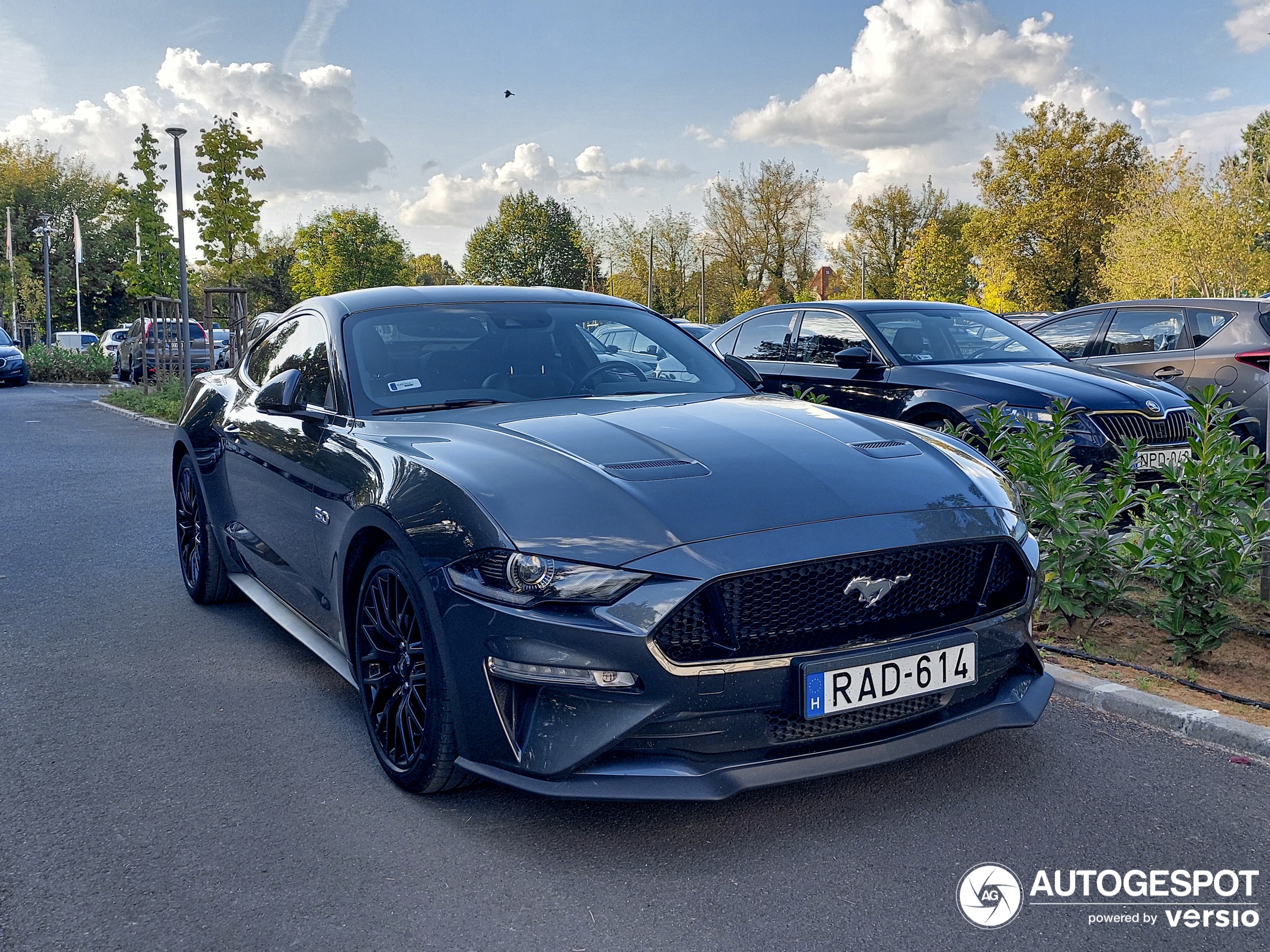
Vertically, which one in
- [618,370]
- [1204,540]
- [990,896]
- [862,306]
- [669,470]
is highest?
[862,306]

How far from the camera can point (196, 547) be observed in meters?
5.74

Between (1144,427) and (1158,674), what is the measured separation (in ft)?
9.13

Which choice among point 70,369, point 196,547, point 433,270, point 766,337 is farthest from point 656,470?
point 433,270

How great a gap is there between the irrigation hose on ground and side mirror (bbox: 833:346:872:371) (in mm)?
3224

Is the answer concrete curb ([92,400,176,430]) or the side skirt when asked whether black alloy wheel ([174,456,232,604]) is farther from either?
concrete curb ([92,400,176,430])

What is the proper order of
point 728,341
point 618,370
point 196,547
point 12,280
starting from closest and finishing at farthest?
point 618,370 < point 196,547 < point 728,341 < point 12,280

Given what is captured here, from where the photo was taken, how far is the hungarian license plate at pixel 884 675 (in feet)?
9.23

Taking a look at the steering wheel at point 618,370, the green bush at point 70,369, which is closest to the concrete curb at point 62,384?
the green bush at point 70,369

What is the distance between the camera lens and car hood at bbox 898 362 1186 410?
6789mm

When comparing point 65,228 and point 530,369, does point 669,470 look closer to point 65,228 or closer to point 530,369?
point 530,369

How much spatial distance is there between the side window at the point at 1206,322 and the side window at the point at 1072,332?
85cm

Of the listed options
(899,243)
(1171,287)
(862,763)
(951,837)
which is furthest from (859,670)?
(899,243)

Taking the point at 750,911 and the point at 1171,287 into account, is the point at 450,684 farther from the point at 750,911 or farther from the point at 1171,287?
the point at 1171,287

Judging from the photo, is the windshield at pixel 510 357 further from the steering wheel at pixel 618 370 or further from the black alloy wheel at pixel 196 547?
the black alloy wheel at pixel 196 547
